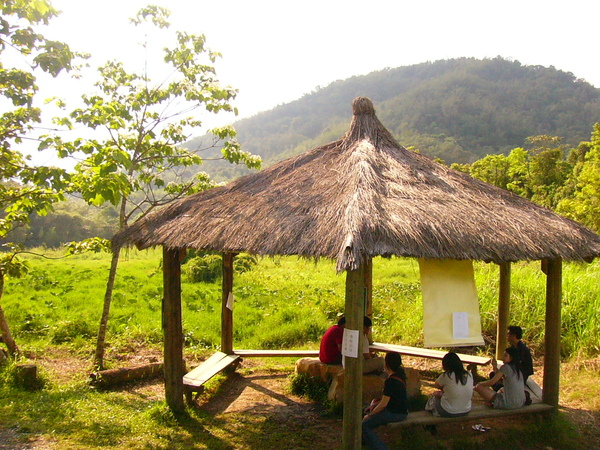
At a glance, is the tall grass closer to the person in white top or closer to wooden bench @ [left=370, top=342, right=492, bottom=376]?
wooden bench @ [left=370, top=342, right=492, bottom=376]

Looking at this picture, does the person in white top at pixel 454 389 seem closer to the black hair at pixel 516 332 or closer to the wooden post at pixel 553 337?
the black hair at pixel 516 332

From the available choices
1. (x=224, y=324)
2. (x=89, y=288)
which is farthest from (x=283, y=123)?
(x=224, y=324)

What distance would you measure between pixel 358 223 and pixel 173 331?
284cm

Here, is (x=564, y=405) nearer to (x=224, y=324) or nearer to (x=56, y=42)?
(x=224, y=324)

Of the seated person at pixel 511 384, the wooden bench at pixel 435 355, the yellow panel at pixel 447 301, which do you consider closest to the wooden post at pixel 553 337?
the seated person at pixel 511 384

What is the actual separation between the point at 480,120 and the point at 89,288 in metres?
59.1

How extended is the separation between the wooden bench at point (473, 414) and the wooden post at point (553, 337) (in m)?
0.16

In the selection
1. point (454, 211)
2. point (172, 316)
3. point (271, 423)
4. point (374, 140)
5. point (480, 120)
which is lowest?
point (271, 423)

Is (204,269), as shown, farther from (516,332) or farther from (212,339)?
(516,332)

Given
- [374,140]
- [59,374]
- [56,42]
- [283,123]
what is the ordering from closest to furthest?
[56,42]
[374,140]
[59,374]
[283,123]

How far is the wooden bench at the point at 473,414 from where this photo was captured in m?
4.64

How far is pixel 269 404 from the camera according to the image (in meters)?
6.00

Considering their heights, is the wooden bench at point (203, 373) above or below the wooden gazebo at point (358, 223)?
below

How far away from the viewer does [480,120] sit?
2445 inches
